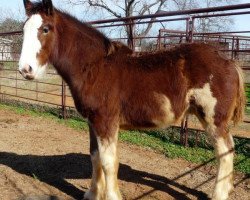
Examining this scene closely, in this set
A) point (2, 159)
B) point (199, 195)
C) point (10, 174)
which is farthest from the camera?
point (2, 159)

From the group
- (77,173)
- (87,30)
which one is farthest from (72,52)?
(77,173)

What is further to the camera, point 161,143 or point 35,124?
point 35,124

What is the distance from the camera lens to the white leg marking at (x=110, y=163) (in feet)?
11.9

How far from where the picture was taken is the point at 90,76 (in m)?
3.69

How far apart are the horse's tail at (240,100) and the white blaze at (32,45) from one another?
7.41ft

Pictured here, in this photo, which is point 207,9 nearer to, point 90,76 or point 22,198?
point 90,76

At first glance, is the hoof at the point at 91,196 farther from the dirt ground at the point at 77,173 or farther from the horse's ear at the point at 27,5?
the horse's ear at the point at 27,5

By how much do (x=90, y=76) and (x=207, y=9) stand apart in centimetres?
226

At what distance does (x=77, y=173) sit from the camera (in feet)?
16.0

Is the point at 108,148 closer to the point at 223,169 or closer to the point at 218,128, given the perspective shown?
the point at 218,128

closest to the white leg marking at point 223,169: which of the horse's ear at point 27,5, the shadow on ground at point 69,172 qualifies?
the shadow on ground at point 69,172

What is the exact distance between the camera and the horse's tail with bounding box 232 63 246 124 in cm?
387

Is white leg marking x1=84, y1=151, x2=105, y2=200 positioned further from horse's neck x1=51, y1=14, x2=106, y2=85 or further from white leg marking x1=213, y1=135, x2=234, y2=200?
white leg marking x1=213, y1=135, x2=234, y2=200

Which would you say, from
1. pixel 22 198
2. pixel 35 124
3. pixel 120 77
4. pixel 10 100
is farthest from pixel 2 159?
pixel 10 100
